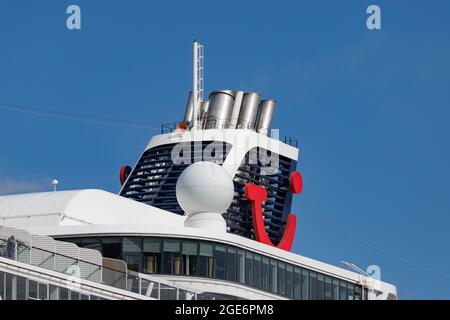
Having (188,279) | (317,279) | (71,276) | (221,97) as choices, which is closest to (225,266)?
(188,279)

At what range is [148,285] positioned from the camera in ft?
136

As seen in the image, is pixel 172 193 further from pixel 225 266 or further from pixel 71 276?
pixel 71 276

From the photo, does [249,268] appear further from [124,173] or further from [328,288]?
[124,173]

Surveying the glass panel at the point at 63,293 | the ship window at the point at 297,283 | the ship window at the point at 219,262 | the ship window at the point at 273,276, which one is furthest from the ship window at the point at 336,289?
the glass panel at the point at 63,293

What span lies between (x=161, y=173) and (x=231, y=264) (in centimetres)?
1693

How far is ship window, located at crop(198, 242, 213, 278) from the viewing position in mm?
50594

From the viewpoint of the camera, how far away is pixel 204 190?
5253 cm

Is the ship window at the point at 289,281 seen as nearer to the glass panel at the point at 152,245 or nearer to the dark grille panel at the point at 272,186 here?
the glass panel at the point at 152,245

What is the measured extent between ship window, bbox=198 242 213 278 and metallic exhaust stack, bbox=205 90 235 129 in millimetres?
18678

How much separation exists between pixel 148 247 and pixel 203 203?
3.27 meters

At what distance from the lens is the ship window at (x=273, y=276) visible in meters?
53.0

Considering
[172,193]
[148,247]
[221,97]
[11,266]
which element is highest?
[221,97]

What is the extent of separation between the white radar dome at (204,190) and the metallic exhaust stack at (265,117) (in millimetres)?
16961

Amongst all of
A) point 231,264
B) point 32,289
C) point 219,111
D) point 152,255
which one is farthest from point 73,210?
point 219,111
